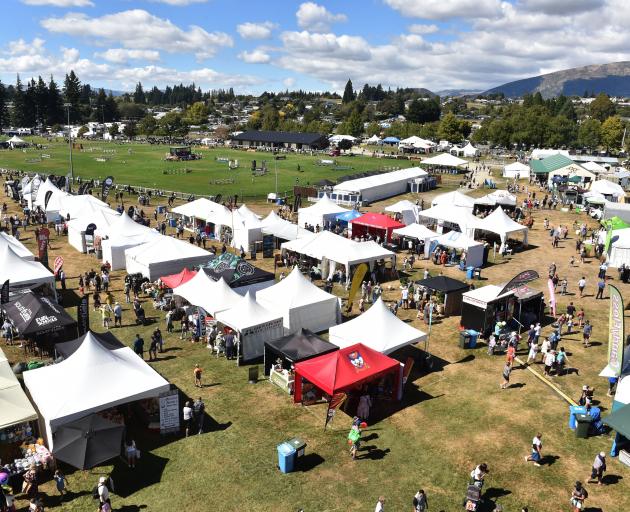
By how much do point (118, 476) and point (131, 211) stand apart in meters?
31.6

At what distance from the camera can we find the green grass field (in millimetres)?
58312

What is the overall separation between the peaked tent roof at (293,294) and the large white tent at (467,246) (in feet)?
40.3

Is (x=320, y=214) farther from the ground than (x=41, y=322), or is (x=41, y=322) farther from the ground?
(x=320, y=214)

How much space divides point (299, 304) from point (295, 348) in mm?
3438

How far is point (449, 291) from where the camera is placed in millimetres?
23203

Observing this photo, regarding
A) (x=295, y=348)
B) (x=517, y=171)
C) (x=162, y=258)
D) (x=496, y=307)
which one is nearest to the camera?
(x=295, y=348)

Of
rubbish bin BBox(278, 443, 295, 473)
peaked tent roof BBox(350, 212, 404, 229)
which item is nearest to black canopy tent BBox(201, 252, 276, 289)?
rubbish bin BBox(278, 443, 295, 473)

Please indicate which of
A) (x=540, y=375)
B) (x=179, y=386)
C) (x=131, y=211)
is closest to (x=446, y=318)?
(x=540, y=375)

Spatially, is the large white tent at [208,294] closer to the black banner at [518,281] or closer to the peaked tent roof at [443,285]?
the peaked tent roof at [443,285]

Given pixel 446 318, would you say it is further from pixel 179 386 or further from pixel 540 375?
pixel 179 386

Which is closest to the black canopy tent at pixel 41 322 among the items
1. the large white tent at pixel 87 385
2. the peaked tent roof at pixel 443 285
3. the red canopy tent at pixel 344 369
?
the large white tent at pixel 87 385

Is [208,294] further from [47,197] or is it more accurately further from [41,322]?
[47,197]

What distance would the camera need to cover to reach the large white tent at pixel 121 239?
28.7 m

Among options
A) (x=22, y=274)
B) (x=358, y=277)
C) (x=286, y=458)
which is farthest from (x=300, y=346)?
(x=22, y=274)
